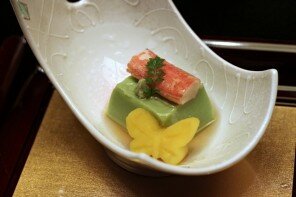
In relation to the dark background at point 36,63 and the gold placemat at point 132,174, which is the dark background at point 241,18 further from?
the gold placemat at point 132,174

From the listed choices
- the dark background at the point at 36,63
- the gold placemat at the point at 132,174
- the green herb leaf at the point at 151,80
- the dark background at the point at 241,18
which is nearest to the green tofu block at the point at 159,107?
the green herb leaf at the point at 151,80

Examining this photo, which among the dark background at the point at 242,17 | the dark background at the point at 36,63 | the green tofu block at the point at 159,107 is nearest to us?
the green tofu block at the point at 159,107

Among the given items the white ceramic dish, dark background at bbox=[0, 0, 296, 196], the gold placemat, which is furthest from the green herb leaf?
dark background at bbox=[0, 0, 296, 196]

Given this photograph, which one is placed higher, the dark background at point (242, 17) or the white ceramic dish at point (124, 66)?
→ the white ceramic dish at point (124, 66)

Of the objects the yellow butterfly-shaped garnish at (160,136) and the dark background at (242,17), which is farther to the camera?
the dark background at (242,17)

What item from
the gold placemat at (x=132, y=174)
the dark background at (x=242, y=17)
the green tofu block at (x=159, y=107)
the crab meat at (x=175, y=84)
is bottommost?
the dark background at (x=242, y=17)

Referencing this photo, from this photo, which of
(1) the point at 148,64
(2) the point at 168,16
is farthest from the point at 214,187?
(2) the point at 168,16

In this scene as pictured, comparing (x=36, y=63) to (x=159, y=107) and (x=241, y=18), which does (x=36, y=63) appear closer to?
(x=159, y=107)
